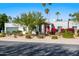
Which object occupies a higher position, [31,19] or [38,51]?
[31,19]

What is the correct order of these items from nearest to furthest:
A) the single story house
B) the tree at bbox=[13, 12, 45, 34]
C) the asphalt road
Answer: the asphalt road, the tree at bbox=[13, 12, 45, 34], the single story house

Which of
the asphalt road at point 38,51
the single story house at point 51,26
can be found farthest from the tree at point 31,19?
the asphalt road at point 38,51

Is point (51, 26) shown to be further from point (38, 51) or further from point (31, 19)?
point (38, 51)

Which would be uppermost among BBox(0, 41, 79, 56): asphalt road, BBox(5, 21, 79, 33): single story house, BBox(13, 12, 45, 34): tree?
BBox(13, 12, 45, 34): tree

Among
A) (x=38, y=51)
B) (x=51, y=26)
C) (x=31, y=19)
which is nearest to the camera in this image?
(x=38, y=51)

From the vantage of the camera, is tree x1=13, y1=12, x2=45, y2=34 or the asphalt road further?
tree x1=13, y1=12, x2=45, y2=34

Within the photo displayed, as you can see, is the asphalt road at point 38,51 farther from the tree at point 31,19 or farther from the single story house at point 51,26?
the single story house at point 51,26

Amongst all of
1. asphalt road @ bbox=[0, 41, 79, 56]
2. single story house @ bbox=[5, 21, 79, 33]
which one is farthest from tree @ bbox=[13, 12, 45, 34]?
asphalt road @ bbox=[0, 41, 79, 56]

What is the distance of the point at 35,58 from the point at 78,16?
33712 millimetres

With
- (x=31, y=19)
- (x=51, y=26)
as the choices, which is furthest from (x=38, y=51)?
(x=51, y=26)

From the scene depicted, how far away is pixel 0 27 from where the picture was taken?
4109cm

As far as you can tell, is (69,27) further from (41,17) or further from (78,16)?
(41,17)

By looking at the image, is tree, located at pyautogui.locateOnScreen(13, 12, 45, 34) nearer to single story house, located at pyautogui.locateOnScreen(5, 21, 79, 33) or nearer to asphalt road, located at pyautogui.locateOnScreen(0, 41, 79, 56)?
single story house, located at pyautogui.locateOnScreen(5, 21, 79, 33)

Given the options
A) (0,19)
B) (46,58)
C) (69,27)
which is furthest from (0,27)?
(46,58)
